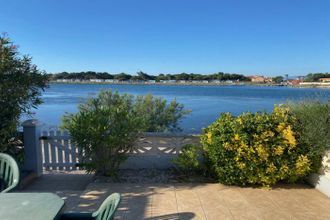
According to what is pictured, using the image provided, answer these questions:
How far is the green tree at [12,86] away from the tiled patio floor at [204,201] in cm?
108

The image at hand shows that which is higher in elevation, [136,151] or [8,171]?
[8,171]

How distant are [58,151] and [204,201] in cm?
308

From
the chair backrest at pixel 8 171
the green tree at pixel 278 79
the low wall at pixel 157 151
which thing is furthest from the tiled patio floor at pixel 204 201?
the green tree at pixel 278 79

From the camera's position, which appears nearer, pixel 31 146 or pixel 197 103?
pixel 31 146

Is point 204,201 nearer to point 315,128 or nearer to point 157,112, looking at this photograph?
point 315,128

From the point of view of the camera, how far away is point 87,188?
4676mm

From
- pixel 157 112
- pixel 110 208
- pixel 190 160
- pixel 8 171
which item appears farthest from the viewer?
pixel 157 112

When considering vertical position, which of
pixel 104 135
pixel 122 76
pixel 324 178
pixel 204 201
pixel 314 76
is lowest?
pixel 204 201

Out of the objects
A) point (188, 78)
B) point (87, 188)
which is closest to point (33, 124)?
point (87, 188)

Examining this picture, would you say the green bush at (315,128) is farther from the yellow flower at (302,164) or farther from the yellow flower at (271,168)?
the yellow flower at (271,168)

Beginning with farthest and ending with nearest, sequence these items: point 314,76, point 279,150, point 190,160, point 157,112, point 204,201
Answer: point 314,76
point 157,112
point 190,160
point 279,150
point 204,201

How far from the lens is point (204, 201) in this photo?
4.17 metres

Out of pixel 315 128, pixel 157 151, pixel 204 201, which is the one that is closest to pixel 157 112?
pixel 157 151

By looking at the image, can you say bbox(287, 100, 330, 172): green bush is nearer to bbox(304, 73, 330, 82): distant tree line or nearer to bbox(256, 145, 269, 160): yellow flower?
bbox(256, 145, 269, 160): yellow flower
